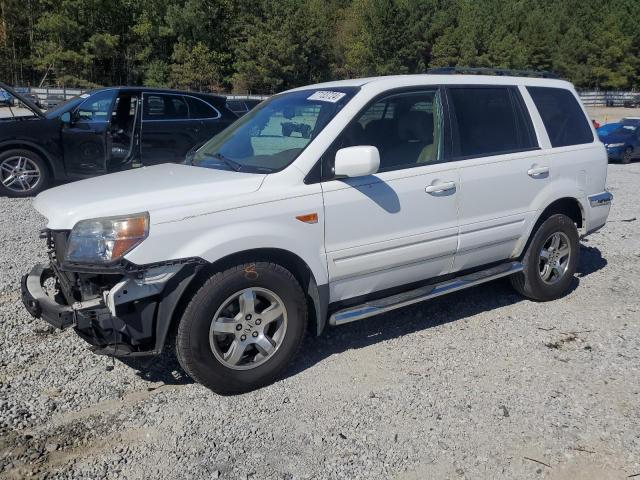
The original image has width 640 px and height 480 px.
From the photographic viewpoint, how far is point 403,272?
4309 mm

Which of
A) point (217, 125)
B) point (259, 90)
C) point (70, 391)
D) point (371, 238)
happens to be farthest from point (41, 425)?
point (259, 90)

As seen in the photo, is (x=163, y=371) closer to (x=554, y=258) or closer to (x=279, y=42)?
(x=554, y=258)

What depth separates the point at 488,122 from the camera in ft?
15.8

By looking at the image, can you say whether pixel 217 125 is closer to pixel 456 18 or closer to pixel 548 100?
pixel 548 100

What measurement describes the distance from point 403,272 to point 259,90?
58.6 m

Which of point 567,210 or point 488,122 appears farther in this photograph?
point 567,210

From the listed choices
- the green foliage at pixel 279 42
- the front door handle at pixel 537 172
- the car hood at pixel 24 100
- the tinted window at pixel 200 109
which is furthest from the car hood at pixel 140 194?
the green foliage at pixel 279 42

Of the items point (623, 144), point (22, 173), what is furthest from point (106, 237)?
point (623, 144)

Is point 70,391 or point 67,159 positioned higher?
point 67,159

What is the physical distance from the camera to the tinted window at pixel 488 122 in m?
4.61

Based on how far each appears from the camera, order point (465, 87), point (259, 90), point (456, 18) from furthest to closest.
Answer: point (456, 18) → point (259, 90) → point (465, 87)

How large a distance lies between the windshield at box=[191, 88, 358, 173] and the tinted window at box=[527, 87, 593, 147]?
2.01 meters

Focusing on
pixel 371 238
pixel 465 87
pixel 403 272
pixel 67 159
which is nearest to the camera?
pixel 371 238

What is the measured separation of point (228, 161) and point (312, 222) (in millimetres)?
883
